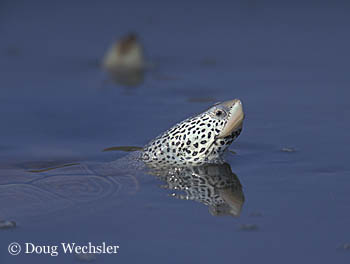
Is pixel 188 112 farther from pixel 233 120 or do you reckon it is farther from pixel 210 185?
pixel 210 185

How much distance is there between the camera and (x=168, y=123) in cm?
646

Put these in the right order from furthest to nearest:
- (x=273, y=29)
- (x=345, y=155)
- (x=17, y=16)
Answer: (x=17, y=16) → (x=273, y=29) → (x=345, y=155)

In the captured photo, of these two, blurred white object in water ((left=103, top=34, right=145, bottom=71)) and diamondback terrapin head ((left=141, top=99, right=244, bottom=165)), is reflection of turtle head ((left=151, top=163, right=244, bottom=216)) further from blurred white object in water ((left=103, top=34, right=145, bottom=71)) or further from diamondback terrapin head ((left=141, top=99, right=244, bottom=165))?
blurred white object in water ((left=103, top=34, right=145, bottom=71))

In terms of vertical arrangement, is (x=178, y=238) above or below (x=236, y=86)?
below

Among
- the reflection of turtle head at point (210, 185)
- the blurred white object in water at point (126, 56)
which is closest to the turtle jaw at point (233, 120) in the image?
the reflection of turtle head at point (210, 185)

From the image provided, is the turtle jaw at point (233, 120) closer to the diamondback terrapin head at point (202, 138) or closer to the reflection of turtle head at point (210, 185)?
the diamondback terrapin head at point (202, 138)

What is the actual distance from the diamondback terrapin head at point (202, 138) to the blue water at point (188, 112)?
0.31m

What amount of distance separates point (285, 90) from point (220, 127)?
9.61 ft

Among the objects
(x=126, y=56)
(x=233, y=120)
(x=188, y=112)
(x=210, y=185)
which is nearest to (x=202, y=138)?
(x=233, y=120)

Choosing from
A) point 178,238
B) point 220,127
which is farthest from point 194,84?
point 178,238

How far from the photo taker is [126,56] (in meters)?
9.19

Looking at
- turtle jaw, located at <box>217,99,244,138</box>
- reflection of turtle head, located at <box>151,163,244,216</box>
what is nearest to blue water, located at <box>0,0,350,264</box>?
reflection of turtle head, located at <box>151,163,244,216</box>

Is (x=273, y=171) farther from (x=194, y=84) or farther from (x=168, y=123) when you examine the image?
(x=194, y=84)

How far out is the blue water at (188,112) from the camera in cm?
390
